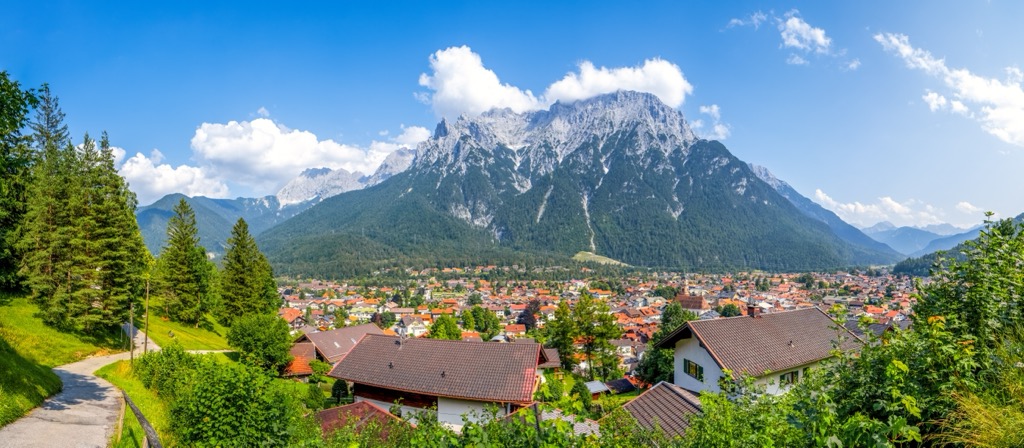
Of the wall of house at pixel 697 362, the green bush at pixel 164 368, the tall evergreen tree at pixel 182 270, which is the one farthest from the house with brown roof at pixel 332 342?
the wall of house at pixel 697 362

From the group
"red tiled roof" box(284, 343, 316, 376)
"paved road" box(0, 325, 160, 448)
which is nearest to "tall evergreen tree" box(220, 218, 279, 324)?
"red tiled roof" box(284, 343, 316, 376)

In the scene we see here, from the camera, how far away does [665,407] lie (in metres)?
14.1

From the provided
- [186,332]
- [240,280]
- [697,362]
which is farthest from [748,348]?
[240,280]

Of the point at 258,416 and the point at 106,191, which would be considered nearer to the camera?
the point at 258,416

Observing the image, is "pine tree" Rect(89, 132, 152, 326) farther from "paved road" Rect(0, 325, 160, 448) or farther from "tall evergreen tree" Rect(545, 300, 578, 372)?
"tall evergreen tree" Rect(545, 300, 578, 372)

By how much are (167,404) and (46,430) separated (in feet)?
20.8

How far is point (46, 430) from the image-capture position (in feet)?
Answer: 33.0

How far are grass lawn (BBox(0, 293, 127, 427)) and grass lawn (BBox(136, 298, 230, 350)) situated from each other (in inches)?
176

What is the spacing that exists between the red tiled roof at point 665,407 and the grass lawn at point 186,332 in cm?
3016

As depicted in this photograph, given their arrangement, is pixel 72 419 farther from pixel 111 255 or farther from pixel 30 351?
pixel 111 255

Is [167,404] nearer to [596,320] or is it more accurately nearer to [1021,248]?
[1021,248]

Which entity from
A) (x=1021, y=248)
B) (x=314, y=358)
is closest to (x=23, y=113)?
(x=1021, y=248)

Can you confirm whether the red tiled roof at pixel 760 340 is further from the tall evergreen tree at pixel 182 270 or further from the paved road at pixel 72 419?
the tall evergreen tree at pixel 182 270

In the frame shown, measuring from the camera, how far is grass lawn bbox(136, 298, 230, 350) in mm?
32438
